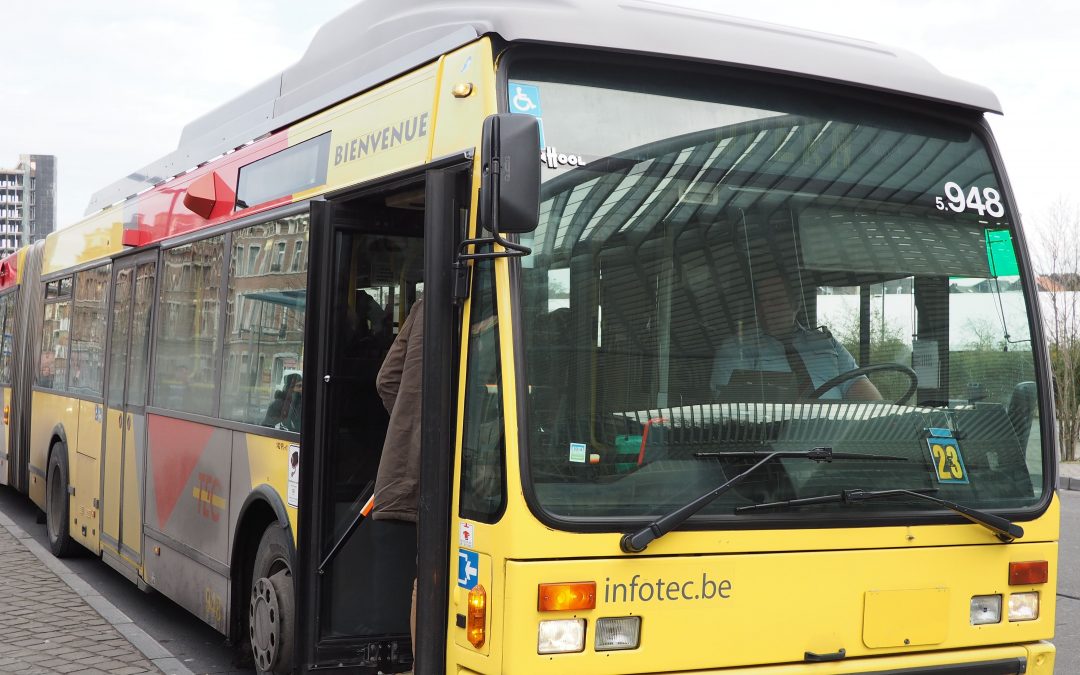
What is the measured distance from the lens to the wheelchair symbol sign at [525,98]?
4.03m

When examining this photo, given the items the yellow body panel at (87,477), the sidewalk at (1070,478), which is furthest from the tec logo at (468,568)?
the sidewalk at (1070,478)

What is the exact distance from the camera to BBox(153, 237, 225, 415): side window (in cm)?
653

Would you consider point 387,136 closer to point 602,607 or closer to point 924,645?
point 602,607

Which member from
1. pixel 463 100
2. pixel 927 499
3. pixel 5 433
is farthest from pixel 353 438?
pixel 5 433

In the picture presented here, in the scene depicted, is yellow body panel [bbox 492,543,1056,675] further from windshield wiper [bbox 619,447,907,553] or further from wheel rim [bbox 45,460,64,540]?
Answer: wheel rim [bbox 45,460,64,540]

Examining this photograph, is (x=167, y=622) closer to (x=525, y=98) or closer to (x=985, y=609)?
(x=525, y=98)

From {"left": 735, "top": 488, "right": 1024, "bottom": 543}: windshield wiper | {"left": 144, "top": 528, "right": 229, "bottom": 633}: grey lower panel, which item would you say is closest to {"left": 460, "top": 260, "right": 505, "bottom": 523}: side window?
{"left": 735, "top": 488, "right": 1024, "bottom": 543}: windshield wiper

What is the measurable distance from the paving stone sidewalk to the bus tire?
577mm

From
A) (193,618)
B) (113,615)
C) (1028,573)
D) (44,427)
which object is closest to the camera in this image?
(1028,573)

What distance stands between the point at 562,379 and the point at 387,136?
152 centimetres

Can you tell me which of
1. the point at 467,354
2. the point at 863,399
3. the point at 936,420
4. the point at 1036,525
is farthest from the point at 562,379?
the point at 1036,525

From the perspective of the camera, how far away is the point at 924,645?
14.0 feet

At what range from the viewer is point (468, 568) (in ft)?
13.1

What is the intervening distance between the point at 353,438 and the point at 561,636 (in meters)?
1.76
